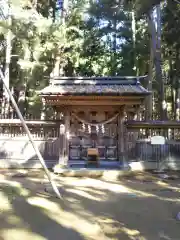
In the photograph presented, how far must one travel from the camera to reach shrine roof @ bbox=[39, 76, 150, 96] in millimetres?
8719

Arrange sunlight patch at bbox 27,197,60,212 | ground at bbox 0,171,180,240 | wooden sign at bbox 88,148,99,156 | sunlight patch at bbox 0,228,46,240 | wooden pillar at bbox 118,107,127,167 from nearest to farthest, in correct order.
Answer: sunlight patch at bbox 0,228,46,240 < ground at bbox 0,171,180,240 < sunlight patch at bbox 27,197,60,212 < wooden sign at bbox 88,148,99,156 < wooden pillar at bbox 118,107,127,167

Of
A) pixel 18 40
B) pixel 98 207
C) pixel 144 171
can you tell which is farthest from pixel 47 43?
pixel 98 207

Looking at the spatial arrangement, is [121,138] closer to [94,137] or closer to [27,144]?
[94,137]

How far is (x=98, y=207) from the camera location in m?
5.49

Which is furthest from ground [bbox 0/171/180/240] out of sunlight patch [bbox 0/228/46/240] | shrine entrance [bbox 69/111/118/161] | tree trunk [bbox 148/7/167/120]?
tree trunk [bbox 148/7/167/120]

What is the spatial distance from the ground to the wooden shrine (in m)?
1.99

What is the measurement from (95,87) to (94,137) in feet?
5.79

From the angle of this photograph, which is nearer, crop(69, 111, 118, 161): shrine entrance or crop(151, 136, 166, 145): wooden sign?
crop(151, 136, 166, 145): wooden sign

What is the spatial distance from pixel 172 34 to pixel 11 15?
901cm

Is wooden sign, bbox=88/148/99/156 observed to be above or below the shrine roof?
below

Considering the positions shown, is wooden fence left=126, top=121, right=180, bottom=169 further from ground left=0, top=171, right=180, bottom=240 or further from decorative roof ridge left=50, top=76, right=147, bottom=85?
ground left=0, top=171, right=180, bottom=240

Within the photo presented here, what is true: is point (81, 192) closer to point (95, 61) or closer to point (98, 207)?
point (98, 207)

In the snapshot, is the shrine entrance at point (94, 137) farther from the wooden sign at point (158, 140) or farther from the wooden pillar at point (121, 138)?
the wooden sign at point (158, 140)

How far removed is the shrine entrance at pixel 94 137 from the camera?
9773 millimetres
